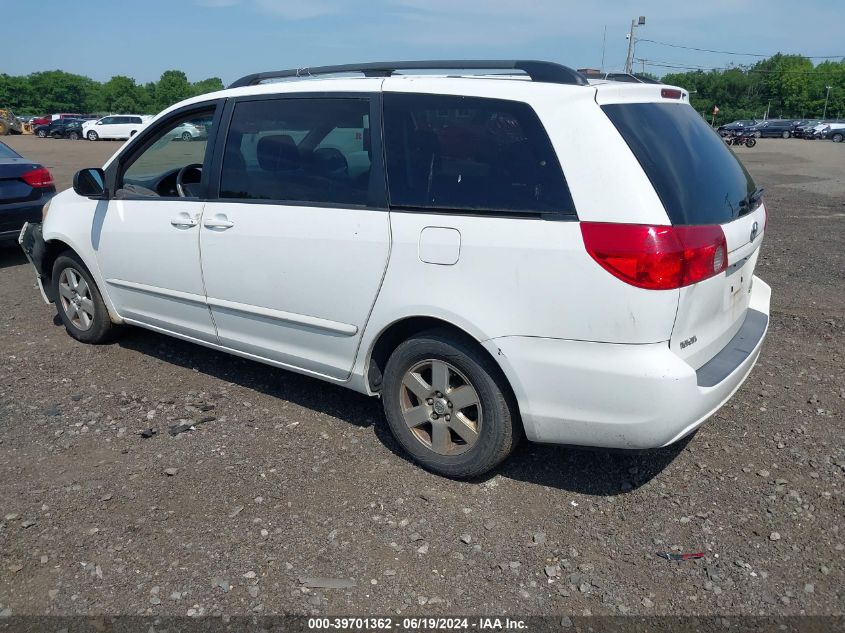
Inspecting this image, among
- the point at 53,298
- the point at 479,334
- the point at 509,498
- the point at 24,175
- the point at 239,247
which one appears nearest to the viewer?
the point at 479,334

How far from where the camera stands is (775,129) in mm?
57938

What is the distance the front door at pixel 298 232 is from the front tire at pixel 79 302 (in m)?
1.41

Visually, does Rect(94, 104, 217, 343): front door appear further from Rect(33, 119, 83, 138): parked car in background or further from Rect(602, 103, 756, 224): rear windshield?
Rect(33, 119, 83, 138): parked car in background

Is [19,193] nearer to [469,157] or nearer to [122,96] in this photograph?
[469,157]

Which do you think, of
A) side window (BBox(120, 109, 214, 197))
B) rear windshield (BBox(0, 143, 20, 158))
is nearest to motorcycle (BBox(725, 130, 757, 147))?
rear windshield (BBox(0, 143, 20, 158))

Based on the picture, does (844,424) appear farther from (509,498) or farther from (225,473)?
(225,473)

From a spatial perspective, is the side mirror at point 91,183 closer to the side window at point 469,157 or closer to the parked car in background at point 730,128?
the side window at point 469,157

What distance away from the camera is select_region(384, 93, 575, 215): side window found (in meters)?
3.15

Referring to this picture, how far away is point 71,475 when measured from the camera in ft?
12.2

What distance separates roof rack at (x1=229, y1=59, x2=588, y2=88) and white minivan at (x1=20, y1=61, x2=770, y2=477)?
1cm

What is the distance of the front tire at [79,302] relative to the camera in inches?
209

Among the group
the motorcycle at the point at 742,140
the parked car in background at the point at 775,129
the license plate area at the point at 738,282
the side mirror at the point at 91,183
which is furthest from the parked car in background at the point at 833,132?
the side mirror at the point at 91,183

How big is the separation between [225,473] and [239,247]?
125 cm

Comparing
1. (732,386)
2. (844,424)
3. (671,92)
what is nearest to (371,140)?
(671,92)
